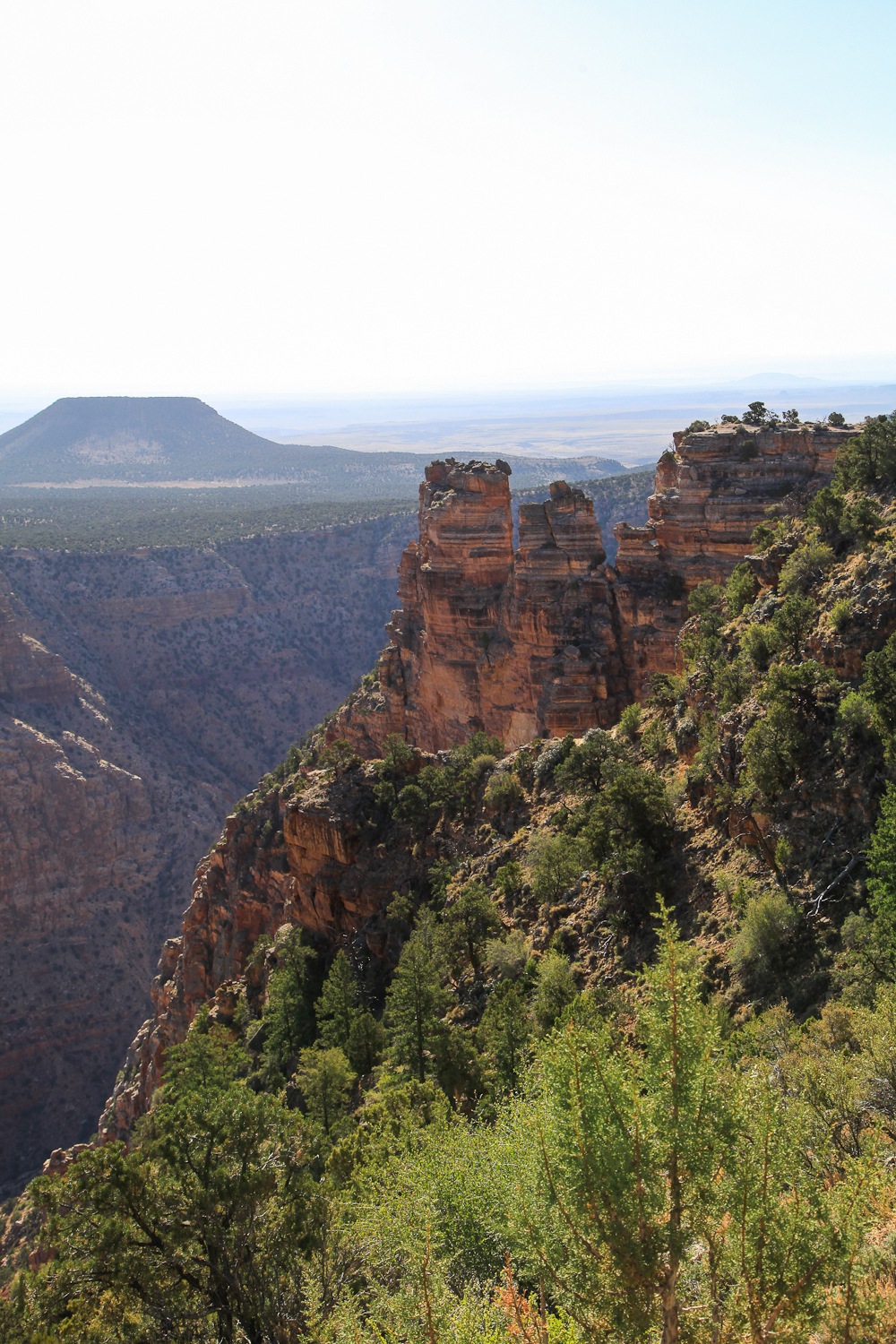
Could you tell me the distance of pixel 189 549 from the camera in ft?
378

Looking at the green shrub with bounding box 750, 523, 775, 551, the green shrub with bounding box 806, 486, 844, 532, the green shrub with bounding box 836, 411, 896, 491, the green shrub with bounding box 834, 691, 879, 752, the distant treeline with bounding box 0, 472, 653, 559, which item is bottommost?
the green shrub with bounding box 834, 691, 879, 752

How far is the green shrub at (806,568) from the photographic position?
27078 millimetres

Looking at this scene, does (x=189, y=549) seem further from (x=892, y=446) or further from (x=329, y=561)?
(x=892, y=446)

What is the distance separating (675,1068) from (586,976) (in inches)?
538

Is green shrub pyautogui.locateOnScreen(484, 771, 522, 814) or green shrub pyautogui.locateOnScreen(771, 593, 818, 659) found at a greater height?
green shrub pyautogui.locateOnScreen(771, 593, 818, 659)

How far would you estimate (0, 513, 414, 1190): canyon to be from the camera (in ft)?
231

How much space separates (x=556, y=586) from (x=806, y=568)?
76.7 ft

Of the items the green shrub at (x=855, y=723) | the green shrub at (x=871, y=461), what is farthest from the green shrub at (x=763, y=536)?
the green shrub at (x=855, y=723)

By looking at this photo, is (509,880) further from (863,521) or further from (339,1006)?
(863,521)

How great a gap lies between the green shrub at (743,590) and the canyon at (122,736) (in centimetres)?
6028

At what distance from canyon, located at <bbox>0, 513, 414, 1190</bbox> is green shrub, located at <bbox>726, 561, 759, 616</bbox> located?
6028 cm

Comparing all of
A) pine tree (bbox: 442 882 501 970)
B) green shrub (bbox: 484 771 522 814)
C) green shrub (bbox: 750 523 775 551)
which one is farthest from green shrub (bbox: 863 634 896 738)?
green shrub (bbox: 750 523 775 551)

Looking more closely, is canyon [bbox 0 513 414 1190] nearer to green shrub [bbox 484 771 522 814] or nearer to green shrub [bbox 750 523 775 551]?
green shrub [bbox 484 771 522 814]

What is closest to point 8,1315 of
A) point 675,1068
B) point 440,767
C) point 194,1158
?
point 194,1158
